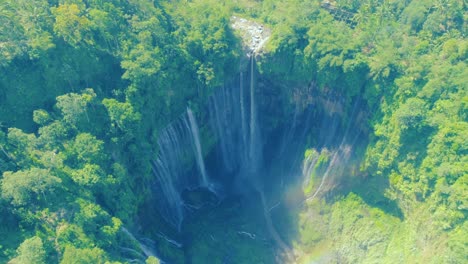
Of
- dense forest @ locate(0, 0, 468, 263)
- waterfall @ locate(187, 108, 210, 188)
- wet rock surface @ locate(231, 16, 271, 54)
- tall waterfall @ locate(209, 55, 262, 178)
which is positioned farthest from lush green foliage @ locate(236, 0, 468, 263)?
waterfall @ locate(187, 108, 210, 188)

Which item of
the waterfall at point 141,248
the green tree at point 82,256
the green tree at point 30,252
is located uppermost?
the green tree at point 30,252

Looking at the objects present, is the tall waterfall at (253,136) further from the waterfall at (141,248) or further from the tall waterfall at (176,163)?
the waterfall at (141,248)

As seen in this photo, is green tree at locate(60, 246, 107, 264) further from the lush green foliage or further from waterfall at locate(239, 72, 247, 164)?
waterfall at locate(239, 72, 247, 164)

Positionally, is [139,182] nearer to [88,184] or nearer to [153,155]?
[153,155]

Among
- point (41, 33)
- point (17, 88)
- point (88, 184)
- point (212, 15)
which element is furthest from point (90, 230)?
point (212, 15)

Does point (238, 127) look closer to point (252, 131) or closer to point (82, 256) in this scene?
point (252, 131)

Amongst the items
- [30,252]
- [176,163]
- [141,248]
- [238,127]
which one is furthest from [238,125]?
[30,252]

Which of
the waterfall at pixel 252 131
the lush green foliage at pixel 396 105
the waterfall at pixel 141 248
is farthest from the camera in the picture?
the waterfall at pixel 252 131

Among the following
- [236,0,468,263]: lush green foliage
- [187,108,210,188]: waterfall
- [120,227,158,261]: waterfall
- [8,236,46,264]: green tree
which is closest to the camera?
[8,236,46,264]: green tree

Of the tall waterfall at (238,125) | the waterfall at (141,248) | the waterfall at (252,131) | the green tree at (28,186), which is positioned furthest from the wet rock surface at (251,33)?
the green tree at (28,186)
